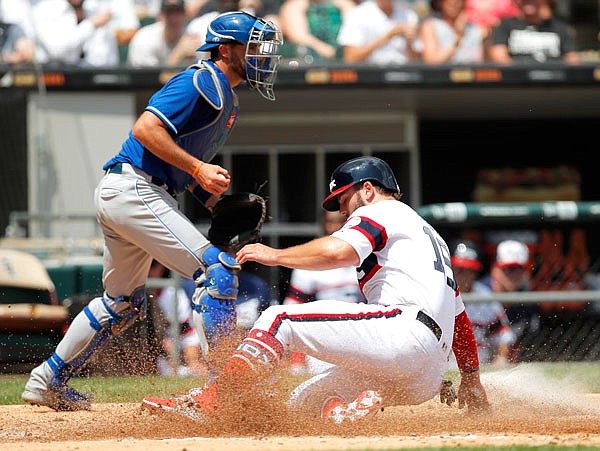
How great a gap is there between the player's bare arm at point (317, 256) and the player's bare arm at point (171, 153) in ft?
1.84

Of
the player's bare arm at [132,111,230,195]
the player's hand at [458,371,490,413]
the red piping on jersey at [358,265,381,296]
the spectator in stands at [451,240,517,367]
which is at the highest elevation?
the player's bare arm at [132,111,230,195]

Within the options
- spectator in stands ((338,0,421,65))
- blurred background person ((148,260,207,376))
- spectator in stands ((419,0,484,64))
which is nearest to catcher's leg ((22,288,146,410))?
blurred background person ((148,260,207,376))

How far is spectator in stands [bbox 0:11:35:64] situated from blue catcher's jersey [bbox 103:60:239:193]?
19.9 feet

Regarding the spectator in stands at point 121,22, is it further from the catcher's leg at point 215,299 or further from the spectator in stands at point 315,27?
the catcher's leg at point 215,299

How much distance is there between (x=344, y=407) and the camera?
4.38 m

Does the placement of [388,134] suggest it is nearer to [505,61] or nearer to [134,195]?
[505,61]

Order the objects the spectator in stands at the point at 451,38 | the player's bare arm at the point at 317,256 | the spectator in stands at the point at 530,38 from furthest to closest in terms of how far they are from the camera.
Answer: the spectator in stands at the point at 530,38 → the spectator in stands at the point at 451,38 → the player's bare arm at the point at 317,256

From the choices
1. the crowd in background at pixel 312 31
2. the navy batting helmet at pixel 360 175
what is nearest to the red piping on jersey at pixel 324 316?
the navy batting helmet at pixel 360 175

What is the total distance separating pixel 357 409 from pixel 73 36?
7389mm

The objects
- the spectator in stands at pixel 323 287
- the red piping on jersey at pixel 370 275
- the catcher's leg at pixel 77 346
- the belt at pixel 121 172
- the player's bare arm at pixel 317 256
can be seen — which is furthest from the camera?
the spectator in stands at pixel 323 287

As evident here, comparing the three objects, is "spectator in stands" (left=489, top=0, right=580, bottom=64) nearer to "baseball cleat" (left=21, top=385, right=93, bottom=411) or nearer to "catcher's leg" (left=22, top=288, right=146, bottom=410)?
"catcher's leg" (left=22, top=288, right=146, bottom=410)

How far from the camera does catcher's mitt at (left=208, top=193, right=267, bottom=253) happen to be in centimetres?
492

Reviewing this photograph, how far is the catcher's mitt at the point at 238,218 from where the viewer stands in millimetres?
4918

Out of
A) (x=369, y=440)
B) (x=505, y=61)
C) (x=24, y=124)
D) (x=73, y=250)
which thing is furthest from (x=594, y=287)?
(x=369, y=440)
